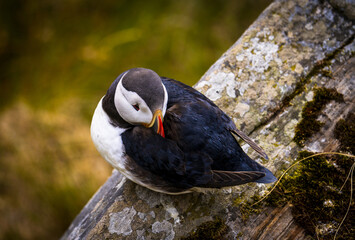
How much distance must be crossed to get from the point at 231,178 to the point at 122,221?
73cm

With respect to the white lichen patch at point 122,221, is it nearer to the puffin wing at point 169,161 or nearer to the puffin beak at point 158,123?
the puffin wing at point 169,161

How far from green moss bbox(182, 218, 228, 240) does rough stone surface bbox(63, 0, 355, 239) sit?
0.03 m

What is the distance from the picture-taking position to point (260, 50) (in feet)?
7.68

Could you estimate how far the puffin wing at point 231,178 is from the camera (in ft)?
5.20

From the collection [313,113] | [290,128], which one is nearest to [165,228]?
[290,128]

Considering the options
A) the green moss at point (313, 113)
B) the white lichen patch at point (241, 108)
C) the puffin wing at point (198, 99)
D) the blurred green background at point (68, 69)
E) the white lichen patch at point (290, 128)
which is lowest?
the blurred green background at point (68, 69)

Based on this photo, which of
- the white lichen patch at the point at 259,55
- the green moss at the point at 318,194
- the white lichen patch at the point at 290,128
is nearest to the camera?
the green moss at the point at 318,194

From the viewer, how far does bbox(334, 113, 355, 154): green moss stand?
6.30 feet

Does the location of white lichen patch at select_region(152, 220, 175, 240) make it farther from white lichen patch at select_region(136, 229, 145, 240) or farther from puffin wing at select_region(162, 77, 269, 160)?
puffin wing at select_region(162, 77, 269, 160)

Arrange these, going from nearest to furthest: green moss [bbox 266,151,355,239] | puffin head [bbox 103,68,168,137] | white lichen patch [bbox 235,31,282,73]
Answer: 1. puffin head [bbox 103,68,168,137]
2. green moss [bbox 266,151,355,239]
3. white lichen patch [bbox 235,31,282,73]

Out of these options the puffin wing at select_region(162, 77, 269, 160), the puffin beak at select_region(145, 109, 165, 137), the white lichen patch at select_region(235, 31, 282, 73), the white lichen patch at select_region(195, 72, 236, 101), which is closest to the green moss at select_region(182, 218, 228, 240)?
the puffin wing at select_region(162, 77, 269, 160)

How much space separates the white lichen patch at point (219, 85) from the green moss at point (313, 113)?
0.52 m

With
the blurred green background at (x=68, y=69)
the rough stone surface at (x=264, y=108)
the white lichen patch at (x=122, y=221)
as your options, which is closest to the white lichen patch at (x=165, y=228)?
the rough stone surface at (x=264, y=108)

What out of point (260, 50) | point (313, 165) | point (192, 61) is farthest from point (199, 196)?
point (192, 61)
